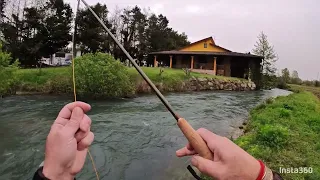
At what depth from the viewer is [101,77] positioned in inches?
861

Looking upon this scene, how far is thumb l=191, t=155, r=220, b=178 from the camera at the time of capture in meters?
1.34

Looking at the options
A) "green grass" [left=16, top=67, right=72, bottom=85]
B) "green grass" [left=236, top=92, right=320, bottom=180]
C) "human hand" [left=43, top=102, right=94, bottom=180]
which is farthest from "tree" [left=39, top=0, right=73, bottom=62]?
"human hand" [left=43, top=102, right=94, bottom=180]

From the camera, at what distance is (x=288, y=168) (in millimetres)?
6254

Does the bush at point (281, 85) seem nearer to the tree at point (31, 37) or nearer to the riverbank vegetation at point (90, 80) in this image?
the riverbank vegetation at point (90, 80)

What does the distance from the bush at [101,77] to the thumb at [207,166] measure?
20.6 m

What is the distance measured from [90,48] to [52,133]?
4149 centimetres

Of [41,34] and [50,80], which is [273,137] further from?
[41,34]

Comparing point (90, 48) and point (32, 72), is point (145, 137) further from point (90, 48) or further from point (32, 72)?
point (90, 48)

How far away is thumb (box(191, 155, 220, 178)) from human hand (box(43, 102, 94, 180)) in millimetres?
706

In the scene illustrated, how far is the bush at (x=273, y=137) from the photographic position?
7.85m

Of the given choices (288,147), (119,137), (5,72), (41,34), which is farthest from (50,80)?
(288,147)

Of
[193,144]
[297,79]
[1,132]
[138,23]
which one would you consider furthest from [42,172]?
[297,79]

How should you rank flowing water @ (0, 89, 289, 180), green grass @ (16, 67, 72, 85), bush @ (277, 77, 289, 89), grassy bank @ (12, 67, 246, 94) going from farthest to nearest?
bush @ (277, 77, 289, 89)
green grass @ (16, 67, 72, 85)
grassy bank @ (12, 67, 246, 94)
flowing water @ (0, 89, 289, 180)

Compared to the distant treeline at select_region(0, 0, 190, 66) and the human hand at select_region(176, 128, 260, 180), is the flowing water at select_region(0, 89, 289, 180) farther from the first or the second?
the distant treeline at select_region(0, 0, 190, 66)
